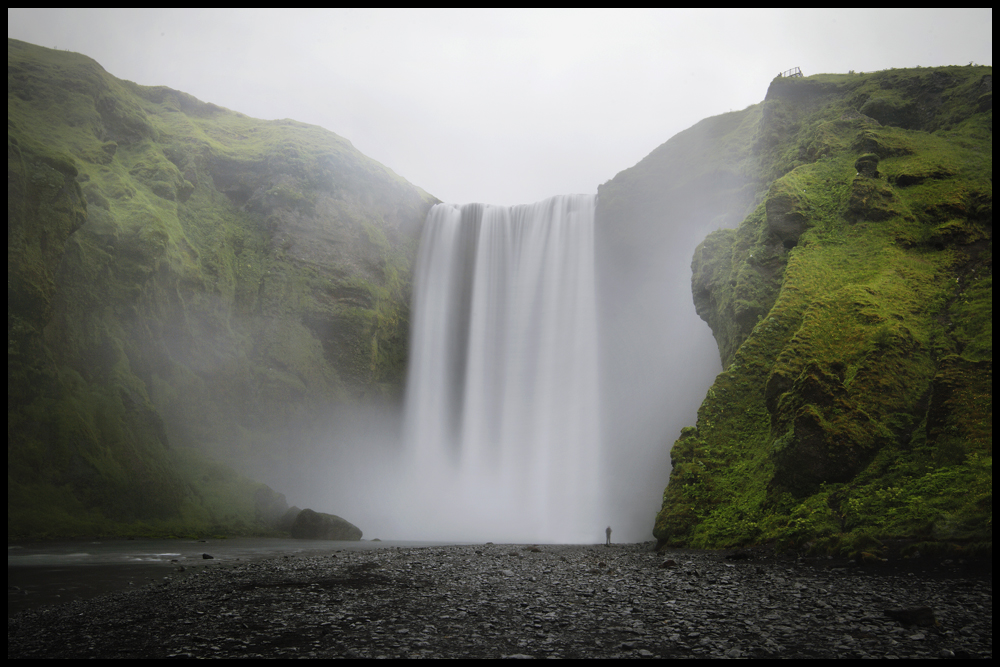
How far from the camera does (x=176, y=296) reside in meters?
28.6

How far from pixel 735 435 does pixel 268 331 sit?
28.6 meters

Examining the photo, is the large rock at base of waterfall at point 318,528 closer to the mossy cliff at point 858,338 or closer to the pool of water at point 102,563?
the pool of water at point 102,563

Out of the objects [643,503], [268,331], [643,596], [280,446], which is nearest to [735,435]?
[643,596]

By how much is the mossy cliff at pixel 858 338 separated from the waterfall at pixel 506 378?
52.0 ft

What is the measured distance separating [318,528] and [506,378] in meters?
16.6

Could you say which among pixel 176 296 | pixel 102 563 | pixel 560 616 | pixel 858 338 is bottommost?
pixel 102 563

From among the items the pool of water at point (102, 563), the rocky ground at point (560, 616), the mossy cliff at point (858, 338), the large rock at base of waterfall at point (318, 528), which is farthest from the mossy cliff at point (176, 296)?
the mossy cliff at point (858, 338)

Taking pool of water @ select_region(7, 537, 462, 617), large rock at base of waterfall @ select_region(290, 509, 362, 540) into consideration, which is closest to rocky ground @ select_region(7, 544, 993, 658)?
pool of water @ select_region(7, 537, 462, 617)

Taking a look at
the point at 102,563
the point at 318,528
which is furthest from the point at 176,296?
the point at 102,563

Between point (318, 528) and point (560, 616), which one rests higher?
point (560, 616)

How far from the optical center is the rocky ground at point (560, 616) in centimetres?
601

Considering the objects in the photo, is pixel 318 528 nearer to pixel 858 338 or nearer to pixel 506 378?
pixel 506 378

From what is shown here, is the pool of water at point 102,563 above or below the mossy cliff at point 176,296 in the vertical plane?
below

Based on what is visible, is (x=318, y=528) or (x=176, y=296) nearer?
(x=318, y=528)
